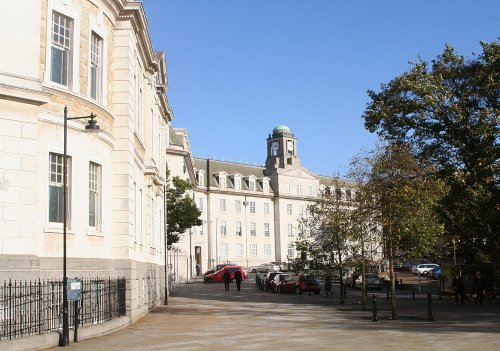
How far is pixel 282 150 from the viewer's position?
107125 mm

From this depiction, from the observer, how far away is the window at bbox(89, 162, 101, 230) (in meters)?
20.8

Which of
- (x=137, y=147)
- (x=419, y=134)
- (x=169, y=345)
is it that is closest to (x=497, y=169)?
(x=419, y=134)

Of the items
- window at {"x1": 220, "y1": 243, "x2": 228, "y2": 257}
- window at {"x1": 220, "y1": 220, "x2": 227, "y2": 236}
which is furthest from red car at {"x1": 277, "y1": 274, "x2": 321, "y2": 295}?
window at {"x1": 220, "y1": 220, "x2": 227, "y2": 236}

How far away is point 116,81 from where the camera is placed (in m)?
22.5

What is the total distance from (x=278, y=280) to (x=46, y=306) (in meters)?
30.1

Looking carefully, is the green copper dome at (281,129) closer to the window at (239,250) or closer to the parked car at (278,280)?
the window at (239,250)

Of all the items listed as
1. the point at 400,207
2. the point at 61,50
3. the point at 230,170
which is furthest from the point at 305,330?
the point at 230,170

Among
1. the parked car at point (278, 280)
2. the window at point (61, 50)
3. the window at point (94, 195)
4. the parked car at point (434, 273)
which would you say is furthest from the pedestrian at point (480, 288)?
the parked car at point (434, 273)

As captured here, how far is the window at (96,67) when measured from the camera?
69.2ft

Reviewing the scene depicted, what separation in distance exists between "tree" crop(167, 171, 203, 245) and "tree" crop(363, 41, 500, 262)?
21705 mm

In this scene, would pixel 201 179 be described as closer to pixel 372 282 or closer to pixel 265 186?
pixel 265 186

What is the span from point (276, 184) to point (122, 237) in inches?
3264

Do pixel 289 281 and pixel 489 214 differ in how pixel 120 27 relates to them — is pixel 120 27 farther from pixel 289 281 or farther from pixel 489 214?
pixel 289 281

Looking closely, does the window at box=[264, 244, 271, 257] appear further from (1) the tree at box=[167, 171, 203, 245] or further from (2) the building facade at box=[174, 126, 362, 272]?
(1) the tree at box=[167, 171, 203, 245]
